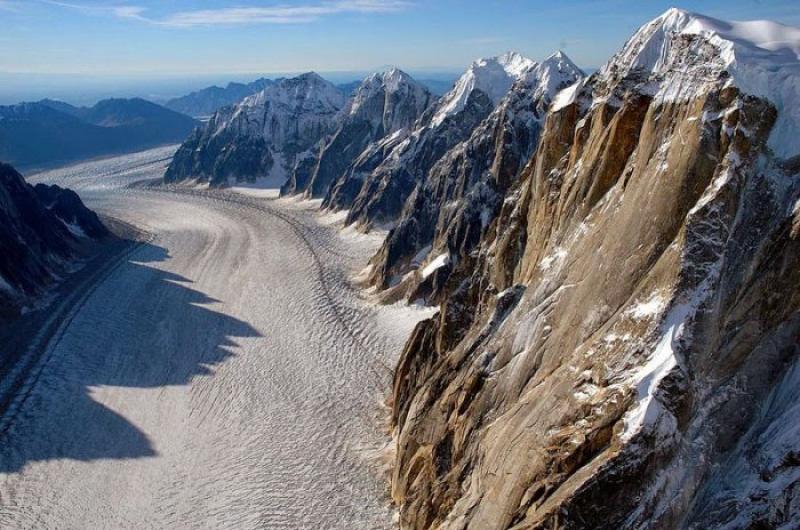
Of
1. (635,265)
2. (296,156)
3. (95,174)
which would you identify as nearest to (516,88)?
(635,265)

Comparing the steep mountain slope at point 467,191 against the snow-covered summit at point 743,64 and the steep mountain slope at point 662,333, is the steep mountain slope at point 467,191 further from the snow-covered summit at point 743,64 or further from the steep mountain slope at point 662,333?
the steep mountain slope at point 662,333

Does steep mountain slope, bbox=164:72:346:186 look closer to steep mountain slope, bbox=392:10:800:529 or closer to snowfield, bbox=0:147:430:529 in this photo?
snowfield, bbox=0:147:430:529

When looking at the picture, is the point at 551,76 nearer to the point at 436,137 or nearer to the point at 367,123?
the point at 436,137

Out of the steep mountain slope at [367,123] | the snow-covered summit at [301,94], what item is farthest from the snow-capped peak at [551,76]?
the snow-covered summit at [301,94]

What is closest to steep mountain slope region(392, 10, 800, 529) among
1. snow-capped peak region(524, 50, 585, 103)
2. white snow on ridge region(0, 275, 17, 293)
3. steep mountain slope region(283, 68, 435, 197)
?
snow-capped peak region(524, 50, 585, 103)

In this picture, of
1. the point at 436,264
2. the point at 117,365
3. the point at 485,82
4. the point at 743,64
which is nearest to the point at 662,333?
the point at 743,64
